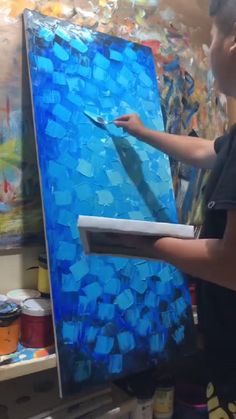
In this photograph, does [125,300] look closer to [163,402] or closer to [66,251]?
[66,251]

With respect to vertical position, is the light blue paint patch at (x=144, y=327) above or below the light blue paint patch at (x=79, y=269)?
below

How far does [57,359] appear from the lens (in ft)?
3.66

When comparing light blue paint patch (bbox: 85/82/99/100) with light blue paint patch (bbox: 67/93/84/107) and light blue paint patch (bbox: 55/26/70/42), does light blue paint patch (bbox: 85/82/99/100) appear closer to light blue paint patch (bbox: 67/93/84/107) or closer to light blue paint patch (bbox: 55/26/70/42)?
light blue paint patch (bbox: 67/93/84/107)

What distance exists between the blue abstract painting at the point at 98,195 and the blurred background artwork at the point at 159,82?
0.29 feet

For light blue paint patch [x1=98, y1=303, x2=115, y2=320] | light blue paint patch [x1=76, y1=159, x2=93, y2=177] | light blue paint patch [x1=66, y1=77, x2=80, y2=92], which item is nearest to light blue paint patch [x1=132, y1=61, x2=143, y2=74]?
light blue paint patch [x1=66, y1=77, x2=80, y2=92]

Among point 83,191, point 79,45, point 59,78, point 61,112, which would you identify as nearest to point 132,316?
point 83,191

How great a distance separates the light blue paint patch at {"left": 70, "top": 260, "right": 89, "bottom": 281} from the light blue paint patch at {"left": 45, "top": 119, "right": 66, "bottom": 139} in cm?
37

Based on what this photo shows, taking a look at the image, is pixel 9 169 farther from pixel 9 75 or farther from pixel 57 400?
pixel 57 400

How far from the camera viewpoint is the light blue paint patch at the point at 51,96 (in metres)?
1.24

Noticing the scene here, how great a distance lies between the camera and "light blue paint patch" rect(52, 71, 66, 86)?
1277 mm

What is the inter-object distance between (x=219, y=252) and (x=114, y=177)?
23.6 inches

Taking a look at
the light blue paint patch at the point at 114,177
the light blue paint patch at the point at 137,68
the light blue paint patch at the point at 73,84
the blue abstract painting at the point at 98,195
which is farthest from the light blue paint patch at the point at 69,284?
the light blue paint patch at the point at 137,68

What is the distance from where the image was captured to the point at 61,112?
1.27 meters

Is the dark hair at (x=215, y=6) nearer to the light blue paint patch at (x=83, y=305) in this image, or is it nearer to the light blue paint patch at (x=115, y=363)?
the light blue paint patch at (x=83, y=305)
